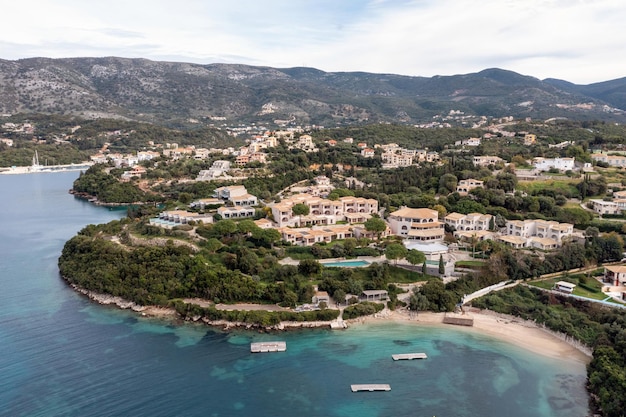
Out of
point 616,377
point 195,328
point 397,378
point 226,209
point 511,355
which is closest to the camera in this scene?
point 616,377

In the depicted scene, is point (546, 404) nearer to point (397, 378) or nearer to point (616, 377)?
point (616, 377)

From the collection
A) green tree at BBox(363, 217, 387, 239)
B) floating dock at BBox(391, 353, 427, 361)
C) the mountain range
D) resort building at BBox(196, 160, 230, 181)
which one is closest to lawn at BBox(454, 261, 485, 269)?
green tree at BBox(363, 217, 387, 239)

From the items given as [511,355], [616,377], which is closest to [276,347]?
[511,355]

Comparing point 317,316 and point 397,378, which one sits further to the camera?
point 317,316

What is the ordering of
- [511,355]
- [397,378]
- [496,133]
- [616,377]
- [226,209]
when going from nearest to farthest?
[616,377] < [397,378] < [511,355] < [226,209] < [496,133]

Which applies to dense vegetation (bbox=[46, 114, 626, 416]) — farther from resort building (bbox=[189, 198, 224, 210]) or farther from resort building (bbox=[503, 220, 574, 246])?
resort building (bbox=[189, 198, 224, 210])

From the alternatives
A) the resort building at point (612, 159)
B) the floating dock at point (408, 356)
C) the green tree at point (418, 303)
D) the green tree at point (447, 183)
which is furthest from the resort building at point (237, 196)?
the resort building at point (612, 159)

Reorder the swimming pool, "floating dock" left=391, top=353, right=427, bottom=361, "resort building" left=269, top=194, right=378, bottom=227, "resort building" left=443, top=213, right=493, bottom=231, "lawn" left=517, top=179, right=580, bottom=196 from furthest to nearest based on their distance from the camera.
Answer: "lawn" left=517, top=179, right=580, bottom=196 < "resort building" left=269, top=194, right=378, bottom=227 < "resort building" left=443, top=213, right=493, bottom=231 < the swimming pool < "floating dock" left=391, top=353, right=427, bottom=361

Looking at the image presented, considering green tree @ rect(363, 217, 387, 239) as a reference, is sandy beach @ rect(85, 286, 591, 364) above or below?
below
